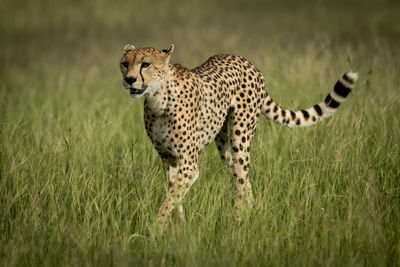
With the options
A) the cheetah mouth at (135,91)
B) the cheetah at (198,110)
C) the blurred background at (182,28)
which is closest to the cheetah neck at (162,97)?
the cheetah at (198,110)

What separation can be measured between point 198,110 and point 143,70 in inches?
23.6

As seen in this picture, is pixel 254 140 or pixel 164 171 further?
pixel 254 140

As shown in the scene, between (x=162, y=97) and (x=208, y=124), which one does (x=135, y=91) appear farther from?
(x=208, y=124)

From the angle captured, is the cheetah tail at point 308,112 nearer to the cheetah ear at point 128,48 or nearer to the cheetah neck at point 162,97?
the cheetah neck at point 162,97

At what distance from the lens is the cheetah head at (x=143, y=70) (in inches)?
128

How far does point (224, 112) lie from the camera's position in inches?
158

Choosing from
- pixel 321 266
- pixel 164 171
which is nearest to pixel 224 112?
pixel 164 171

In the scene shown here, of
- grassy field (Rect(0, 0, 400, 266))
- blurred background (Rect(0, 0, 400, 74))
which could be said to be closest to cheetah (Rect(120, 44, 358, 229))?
grassy field (Rect(0, 0, 400, 266))

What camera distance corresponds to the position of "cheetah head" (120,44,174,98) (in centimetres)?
326

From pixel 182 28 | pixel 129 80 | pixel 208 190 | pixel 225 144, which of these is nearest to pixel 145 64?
pixel 129 80

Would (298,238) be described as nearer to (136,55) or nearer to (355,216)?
(355,216)

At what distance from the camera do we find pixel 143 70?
10.9ft

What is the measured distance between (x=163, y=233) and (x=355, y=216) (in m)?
1.16

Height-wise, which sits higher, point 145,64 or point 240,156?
point 145,64
